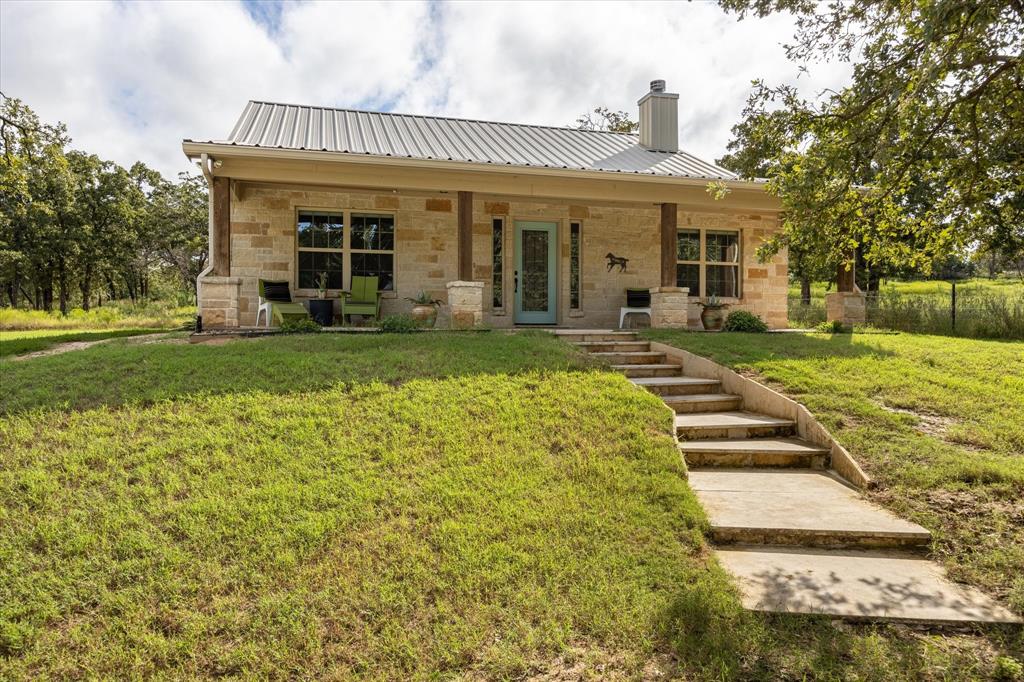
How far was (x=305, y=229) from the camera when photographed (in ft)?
33.9

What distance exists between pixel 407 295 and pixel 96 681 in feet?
28.3

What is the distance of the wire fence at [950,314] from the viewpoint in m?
10.8

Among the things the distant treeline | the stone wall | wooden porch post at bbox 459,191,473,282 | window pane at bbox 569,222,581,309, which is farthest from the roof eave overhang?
the distant treeline

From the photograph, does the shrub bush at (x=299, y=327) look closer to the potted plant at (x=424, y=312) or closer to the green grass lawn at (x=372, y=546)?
the potted plant at (x=424, y=312)

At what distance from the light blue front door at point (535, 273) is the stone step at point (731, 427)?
6176mm

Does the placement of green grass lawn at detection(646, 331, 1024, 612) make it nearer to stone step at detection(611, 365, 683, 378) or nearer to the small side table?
stone step at detection(611, 365, 683, 378)

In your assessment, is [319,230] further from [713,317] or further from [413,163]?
[713,317]

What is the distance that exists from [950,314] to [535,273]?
8.36 meters

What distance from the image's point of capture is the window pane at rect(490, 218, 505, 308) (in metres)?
11.1

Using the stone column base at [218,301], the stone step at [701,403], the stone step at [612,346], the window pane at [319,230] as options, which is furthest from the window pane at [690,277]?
the stone column base at [218,301]

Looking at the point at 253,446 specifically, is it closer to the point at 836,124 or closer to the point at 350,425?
the point at 350,425

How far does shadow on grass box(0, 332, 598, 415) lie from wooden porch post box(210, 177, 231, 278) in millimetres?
1844

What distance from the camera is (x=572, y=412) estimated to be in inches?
186

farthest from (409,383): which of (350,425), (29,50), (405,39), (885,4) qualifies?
(29,50)
